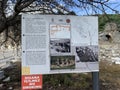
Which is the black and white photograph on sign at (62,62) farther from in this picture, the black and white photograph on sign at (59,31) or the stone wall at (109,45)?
the stone wall at (109,45)

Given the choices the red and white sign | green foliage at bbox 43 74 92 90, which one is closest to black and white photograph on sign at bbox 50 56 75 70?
the red and white sign

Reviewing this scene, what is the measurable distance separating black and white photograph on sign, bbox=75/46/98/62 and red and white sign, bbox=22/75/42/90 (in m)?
0.98

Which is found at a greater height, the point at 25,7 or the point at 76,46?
the point at 25,7

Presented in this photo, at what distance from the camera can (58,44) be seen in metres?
6.98

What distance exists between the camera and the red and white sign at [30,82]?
6.78 m

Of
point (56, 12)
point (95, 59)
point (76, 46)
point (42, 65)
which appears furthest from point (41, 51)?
point (56, 12)

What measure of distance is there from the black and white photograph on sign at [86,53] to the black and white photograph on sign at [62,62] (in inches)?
6.1

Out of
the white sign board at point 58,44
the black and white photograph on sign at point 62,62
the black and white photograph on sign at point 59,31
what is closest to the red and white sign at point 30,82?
the white sign board at point 58,44

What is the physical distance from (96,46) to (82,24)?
59 centimetres

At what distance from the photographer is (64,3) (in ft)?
26.2

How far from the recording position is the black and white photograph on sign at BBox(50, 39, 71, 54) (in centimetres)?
698

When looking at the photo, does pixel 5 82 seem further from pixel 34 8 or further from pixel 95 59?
pixel 95 59

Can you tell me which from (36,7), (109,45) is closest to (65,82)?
(36,7)

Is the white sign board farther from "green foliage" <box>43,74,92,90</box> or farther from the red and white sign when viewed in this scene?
"green foliage" <box>43,74,92,90</box>
